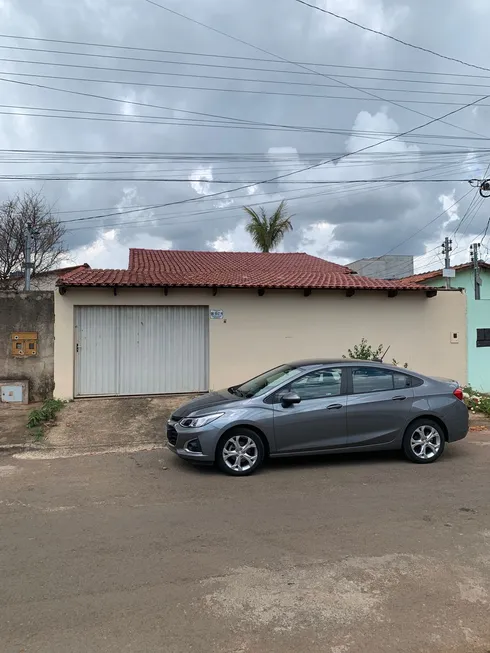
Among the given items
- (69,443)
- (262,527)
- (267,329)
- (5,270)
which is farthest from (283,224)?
(262,527)

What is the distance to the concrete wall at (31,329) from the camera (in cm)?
1069

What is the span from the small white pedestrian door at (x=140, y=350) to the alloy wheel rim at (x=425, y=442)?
607cm

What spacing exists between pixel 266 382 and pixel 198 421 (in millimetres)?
1295

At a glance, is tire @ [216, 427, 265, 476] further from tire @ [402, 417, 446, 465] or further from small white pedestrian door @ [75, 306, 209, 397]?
small white pedestrian door @ [75, 306, 209, 397]

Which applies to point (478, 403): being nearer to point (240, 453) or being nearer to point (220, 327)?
point (220, 327)

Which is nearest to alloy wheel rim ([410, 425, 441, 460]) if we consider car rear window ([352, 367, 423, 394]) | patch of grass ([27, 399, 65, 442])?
car rear window ([352, 367, 423, 394])

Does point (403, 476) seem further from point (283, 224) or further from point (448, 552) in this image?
point (283, 224)

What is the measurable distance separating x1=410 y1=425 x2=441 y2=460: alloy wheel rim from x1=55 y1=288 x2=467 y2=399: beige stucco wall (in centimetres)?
580

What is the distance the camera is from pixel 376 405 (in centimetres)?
675

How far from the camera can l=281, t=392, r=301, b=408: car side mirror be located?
637 centimetres

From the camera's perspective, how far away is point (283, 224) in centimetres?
3359

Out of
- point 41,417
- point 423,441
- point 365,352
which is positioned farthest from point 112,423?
point 365,352

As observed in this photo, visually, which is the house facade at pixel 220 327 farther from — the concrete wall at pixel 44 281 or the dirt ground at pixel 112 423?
the concrete wall at pixel 44 281

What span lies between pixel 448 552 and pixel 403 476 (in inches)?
87.1
